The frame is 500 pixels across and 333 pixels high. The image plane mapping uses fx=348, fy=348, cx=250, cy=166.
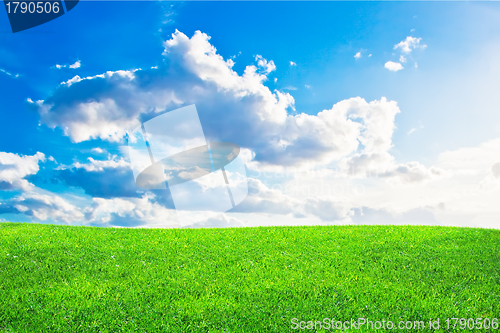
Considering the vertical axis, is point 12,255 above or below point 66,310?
above

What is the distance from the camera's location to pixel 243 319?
7.90m

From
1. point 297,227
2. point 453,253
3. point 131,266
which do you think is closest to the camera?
point 131,266

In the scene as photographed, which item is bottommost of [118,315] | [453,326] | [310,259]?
[453,326]

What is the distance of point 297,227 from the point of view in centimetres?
1545

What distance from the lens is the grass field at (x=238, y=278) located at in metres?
8.04

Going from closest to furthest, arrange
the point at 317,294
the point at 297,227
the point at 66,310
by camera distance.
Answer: the point at 66,310 → the point at 317,294 → the point at 297,227

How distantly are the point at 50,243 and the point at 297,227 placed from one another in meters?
9.79

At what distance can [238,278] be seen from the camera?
9.84 meters

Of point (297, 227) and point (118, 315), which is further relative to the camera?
point (297, 227)

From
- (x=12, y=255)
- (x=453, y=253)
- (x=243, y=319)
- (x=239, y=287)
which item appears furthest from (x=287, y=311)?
(x=12, y=255)

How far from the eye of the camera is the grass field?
26.4ft

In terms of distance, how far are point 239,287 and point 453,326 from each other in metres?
5.05

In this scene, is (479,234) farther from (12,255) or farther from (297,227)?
(12,255)

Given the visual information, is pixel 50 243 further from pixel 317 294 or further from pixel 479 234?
pixel 479 234
